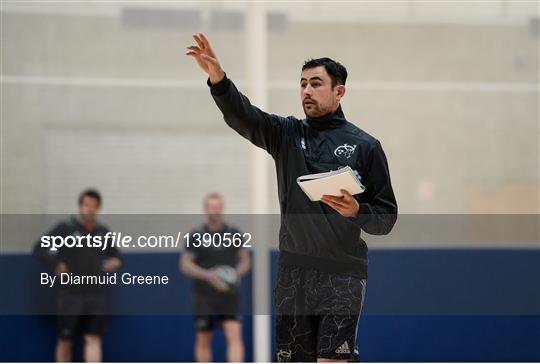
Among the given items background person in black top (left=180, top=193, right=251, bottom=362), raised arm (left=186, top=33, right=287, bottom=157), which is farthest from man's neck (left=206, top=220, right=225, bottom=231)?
raised arm (left=186, top=33, right=287, bottom=157)

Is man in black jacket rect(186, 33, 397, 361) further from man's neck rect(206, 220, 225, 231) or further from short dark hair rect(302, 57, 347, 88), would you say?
man's neck rect(206, 220, 225, 231)

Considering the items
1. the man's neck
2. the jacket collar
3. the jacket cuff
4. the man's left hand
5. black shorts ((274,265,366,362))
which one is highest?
the jacket cuff

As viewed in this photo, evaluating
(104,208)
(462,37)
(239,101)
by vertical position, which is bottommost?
(104,208)

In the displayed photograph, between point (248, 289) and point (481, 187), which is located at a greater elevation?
point (481, 187)

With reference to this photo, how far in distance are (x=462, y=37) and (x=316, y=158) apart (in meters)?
3.79

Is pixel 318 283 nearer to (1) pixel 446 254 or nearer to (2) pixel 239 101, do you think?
(2) pixel 239 101

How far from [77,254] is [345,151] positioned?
Result: 332 centimetres

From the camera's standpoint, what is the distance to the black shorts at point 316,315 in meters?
4.05

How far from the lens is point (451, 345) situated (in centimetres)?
750

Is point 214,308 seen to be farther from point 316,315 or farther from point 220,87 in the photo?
point 220,87

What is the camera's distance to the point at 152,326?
7.62 metres

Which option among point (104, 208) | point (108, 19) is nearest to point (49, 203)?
point (104, 208)

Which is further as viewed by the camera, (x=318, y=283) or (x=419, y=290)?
(x=419, y=290)

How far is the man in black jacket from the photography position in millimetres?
4086
